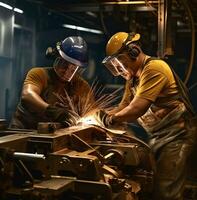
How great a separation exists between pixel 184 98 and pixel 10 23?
253 cm

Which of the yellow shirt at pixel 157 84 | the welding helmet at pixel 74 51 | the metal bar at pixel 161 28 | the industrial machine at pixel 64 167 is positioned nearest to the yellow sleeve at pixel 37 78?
the welding helmet at pixel 74 51

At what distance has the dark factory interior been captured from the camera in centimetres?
193

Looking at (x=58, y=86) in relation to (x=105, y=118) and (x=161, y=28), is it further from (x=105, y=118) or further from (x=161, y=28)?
(x=161, y=28)

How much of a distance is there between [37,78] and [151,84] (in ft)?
3.55

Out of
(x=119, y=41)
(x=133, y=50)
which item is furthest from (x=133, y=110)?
(x=119, y=41)

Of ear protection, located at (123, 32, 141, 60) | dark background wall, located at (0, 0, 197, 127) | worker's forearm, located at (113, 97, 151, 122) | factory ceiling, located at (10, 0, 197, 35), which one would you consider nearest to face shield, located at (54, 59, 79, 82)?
ear protection, located at (123, 32, 141, 60)

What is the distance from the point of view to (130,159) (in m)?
2.44

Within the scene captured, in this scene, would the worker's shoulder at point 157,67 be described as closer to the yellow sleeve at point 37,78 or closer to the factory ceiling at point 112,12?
the yellow sleeve at point 37,78

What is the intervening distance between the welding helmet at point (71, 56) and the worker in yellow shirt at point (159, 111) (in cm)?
25

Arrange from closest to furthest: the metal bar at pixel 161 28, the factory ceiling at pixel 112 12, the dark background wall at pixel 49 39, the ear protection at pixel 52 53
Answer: the ear protection at pixel 52 53
the metal bar at pixel 161 28
the factory ceiling at pixel 112 12
the dark background wall at pixel 49 39

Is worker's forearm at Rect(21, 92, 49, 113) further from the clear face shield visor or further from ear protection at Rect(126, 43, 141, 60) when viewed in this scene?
ear protection at Rect(126, 43, 141, 60)

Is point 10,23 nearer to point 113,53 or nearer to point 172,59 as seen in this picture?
point 113,53

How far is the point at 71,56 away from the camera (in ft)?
11.1

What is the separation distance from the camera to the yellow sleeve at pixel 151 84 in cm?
301
